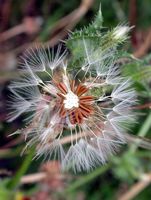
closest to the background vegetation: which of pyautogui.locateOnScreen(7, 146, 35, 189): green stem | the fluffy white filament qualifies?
pyautogui.locateOnScreen(7, 146, 35, 189): green stem

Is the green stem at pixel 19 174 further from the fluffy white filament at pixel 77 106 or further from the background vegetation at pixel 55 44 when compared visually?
the background vegetation at pixel 55 44

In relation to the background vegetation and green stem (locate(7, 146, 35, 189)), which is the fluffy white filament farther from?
the background vegetation

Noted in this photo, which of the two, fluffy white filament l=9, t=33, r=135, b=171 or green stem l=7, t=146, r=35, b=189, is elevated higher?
fluffy white filament l=9, t=33, r=135, b=171

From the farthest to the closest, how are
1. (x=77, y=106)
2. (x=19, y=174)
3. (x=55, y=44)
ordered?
(x=55, y=44) < (x=19, y=174) < (x=77, y=106)

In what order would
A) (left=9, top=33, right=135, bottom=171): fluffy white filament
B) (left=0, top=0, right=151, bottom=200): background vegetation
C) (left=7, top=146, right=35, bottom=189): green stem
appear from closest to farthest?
(left=9, top=33, right=135, bottom=171): fluffy white filament → (left=7, top=146, right=35, bottom=189): green stem → (left=0, top=0, right=151, bottom=200): background vegetation

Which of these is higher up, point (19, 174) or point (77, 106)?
point (77, 106)

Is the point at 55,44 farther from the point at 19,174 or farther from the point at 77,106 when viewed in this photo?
the point at 77,106

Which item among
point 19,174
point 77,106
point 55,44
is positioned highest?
point 55,44

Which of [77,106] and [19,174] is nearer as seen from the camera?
[77,106]

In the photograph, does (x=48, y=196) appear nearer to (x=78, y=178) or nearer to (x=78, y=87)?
(x=78, y=178)

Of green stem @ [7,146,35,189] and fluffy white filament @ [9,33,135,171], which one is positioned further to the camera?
green stem @ [7,146,35,189]

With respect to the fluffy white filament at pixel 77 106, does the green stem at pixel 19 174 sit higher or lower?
lower

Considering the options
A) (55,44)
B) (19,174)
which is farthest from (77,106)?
(55,44)

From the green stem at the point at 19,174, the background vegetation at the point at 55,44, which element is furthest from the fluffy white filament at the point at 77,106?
the background vegetation at the point at 55,44
